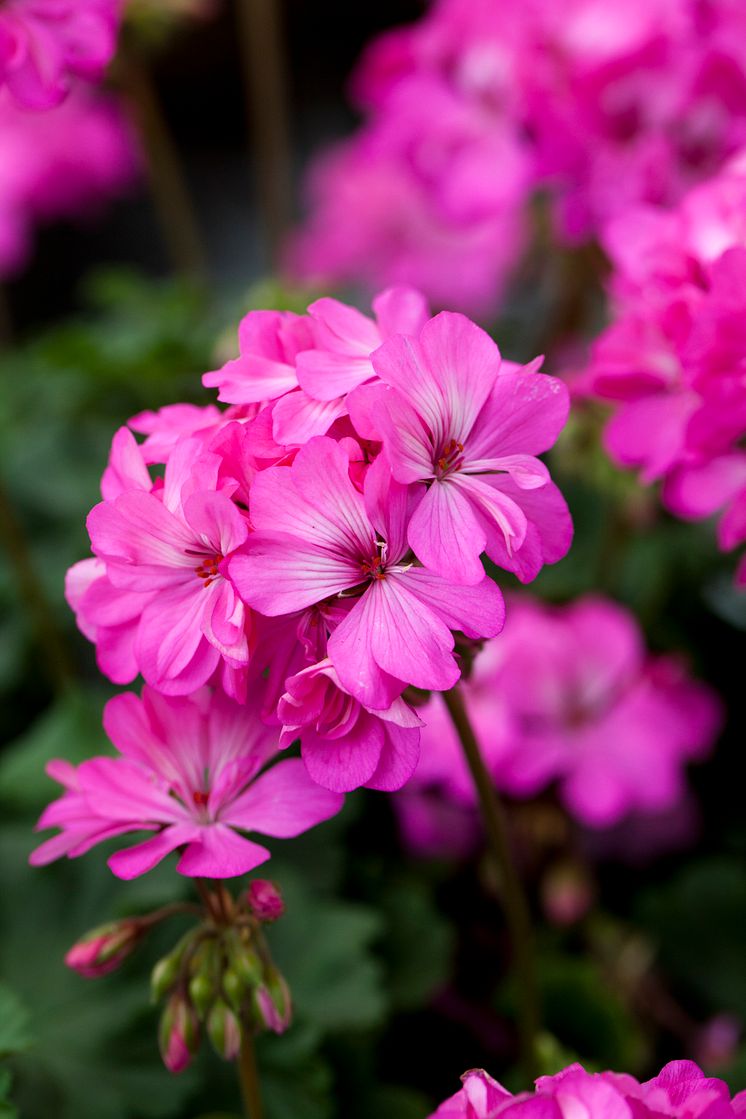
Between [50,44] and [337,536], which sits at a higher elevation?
[50,44]

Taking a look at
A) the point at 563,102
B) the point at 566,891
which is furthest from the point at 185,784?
the point at 563,102

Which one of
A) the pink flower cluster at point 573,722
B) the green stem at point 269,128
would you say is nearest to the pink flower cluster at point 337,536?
the pink flower cluster at point 573,722

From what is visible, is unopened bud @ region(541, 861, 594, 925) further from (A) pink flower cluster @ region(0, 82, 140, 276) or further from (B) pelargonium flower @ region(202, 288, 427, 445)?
(A) pink flower cluster @ region(0, 82, 140, 276)

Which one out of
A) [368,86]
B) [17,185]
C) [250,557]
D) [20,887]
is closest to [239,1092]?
[20,887]

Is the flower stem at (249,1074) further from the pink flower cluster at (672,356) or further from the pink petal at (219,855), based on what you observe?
the pink flower cluster at (672,356)

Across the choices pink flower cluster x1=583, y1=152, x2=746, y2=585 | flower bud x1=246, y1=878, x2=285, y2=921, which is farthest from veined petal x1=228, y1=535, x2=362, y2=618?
pink flower cluster x1=583, y1=152, x2=746, y2=585

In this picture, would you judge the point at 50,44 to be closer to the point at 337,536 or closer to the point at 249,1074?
the point at 337,536
